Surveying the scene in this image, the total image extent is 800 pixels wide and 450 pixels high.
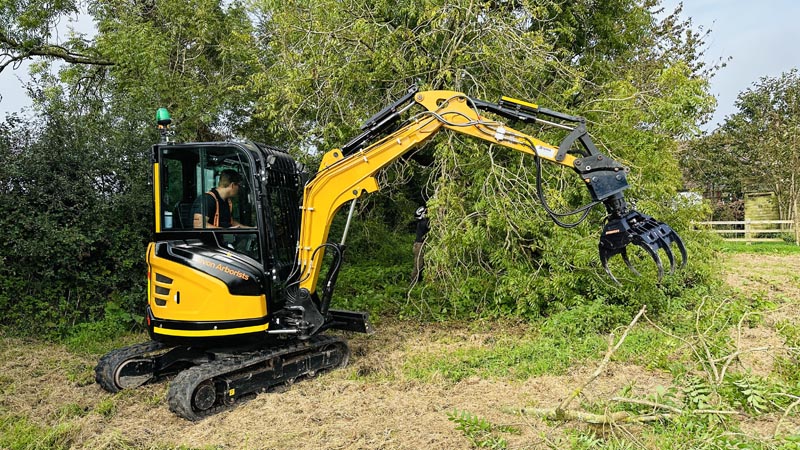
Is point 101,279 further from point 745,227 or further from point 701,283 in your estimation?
point 745,227

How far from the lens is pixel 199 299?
4.86 m

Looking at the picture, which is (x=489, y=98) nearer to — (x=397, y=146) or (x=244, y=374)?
(x=397, y=146)

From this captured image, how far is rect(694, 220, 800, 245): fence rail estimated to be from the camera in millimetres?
18703

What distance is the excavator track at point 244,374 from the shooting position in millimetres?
4512

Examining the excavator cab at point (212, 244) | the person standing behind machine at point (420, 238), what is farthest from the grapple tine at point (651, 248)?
the person standing behind machine at point (420, 238)

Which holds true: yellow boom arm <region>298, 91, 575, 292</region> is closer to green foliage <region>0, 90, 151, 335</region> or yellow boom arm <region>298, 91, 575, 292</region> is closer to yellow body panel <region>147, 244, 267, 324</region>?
yellow body panel <region>147, 244, 267, 324</region>

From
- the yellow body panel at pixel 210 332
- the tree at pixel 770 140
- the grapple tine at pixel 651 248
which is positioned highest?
the tree at pixel 770 140

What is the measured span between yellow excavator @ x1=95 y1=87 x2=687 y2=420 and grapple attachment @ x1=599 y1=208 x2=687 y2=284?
1.41ft

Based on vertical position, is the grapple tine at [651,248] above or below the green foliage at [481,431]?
above

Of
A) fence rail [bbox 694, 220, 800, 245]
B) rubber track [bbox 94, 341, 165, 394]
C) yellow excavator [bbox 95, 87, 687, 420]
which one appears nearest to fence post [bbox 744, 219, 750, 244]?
fence rail [bbox 694, 220, 800, 245]

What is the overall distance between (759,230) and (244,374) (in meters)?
20.5

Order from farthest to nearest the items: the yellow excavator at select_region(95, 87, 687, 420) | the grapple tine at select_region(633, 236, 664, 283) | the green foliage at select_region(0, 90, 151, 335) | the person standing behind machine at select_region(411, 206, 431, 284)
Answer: the person standing behind machine at select_region(411, 206, 431, 284), the green foliage at select_region(0, 90, 151, 335), the yellow excavator at select_region(95, 87, 687, 420), the grapple tine at select_region(633, 236, 664, 283)

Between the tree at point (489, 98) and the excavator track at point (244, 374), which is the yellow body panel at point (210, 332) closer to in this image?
the excavator track at point (244, 374)

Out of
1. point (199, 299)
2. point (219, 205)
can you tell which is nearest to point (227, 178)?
point (219, 205)
